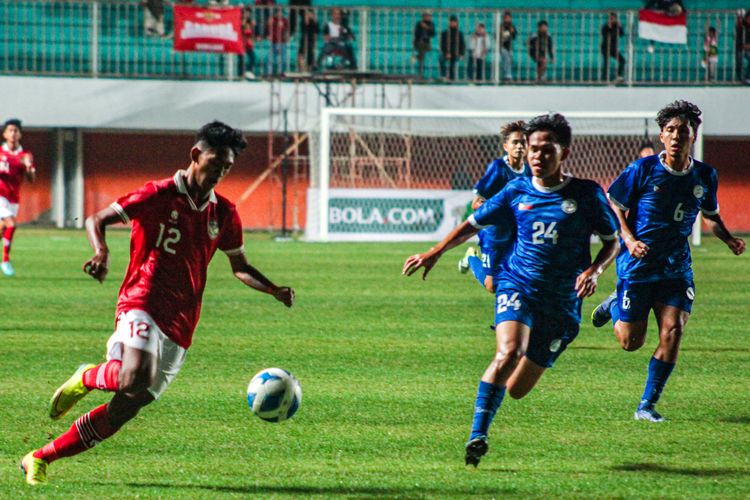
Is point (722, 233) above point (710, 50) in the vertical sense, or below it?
below

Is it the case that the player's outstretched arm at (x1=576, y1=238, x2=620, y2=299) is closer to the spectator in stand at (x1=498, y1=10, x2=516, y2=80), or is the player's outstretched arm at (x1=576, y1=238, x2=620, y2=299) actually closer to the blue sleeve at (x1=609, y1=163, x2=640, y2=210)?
the blue sleeve at (x1=609, y1=163, x2=640, y2=210)

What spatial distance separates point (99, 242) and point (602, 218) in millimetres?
2788

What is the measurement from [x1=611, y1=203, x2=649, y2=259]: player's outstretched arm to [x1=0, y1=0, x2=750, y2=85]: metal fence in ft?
77.5

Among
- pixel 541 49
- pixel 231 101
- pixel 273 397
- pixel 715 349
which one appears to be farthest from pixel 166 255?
pixel 541 49

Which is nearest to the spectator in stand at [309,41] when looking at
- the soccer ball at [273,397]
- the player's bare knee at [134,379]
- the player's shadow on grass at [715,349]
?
the player's shadow on grass at [715,349]

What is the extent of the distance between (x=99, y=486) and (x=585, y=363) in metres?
5.64

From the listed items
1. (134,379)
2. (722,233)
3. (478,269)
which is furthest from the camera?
(478,269)

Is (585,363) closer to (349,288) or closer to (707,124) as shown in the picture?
(349,288)

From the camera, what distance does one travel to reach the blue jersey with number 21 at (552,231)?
21.9 feet

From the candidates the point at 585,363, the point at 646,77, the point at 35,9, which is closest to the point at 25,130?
the point at 35,9

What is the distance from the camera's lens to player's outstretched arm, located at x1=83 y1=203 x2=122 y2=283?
18.1 feet

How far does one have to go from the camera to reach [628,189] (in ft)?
27.1

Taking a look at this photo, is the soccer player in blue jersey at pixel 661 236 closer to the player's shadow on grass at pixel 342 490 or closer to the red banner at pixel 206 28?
the player's shadow on grass at pixel 342 490

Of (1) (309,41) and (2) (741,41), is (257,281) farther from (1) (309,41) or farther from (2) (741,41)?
(2) (741,41)
